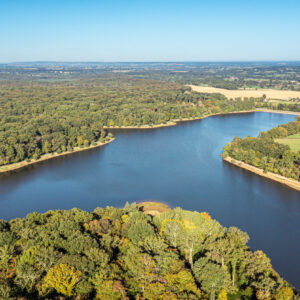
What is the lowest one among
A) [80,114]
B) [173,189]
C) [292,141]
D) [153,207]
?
[153,207]

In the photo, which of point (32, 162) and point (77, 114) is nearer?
point (32, 162)

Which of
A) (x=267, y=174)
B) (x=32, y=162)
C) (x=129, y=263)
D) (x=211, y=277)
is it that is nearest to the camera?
(x=211, y=277)

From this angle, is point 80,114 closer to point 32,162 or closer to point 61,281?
point 32,162

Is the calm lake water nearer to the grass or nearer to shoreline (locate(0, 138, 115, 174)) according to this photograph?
Result: the grass

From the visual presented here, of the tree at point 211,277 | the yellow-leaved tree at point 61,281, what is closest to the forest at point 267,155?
the tree at point 211,277

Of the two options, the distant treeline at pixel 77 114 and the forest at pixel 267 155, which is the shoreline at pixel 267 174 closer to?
the forest at pixel 267 155

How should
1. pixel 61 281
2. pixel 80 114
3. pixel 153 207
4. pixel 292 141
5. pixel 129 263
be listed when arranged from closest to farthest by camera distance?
1. pixel 61 281
2. pixel 129 263
3. pixel 153 207
4. pixel 292 141
5. pixel 80 114

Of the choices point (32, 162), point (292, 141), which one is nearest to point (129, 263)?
point (32, 162)

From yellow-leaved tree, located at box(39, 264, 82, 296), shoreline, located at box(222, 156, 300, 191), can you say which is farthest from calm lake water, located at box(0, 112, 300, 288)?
yellow-leaved tree, located at box(39, 264, 82, 296)
